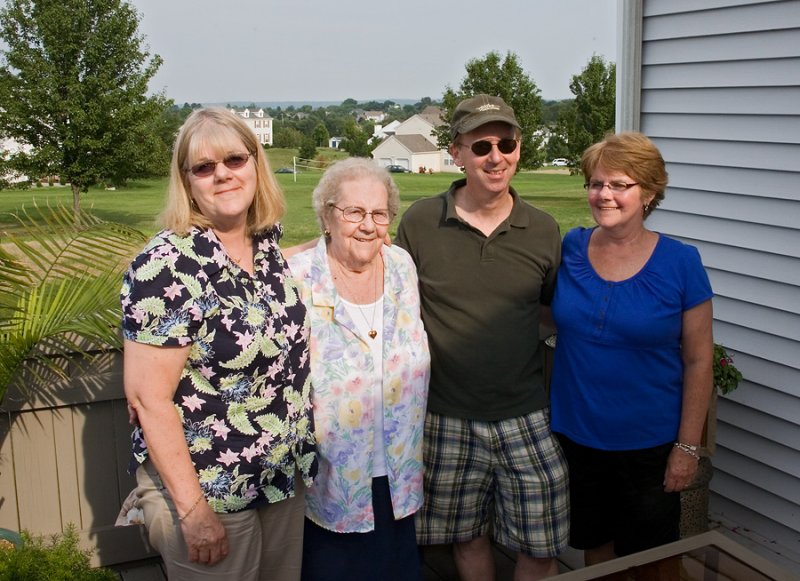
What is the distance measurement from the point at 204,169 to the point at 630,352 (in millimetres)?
1273

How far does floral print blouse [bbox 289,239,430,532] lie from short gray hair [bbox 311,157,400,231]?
0.37 feet

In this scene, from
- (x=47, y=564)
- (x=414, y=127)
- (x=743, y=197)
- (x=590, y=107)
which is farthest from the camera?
(x=414, y=127)

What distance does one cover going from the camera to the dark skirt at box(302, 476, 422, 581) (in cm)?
225

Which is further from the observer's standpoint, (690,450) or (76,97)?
(76,97)

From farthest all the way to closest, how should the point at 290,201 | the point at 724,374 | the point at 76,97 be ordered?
the point at 290,201 → the point at 76,97 → the point at 724,374

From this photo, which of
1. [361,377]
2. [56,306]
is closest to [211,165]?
[361,377]

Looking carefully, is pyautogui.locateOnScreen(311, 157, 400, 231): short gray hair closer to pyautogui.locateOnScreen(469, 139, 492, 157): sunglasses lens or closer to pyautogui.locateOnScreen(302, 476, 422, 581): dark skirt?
pyautogui.locateOnScreen(469, 139, 492, 157): sunglasses lens

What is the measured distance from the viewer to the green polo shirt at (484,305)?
7.65 ft

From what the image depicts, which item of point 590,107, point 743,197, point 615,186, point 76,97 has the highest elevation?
point 590,107

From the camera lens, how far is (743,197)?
3.63 m

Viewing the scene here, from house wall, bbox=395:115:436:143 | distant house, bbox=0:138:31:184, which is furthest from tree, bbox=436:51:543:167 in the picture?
house wall, bbox=395:115:436:143

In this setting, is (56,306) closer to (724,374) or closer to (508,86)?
(724,374)

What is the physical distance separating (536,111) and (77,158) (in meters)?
20.5

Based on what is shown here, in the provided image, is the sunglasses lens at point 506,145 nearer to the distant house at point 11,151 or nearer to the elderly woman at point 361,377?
the elderly woman at point 361,377
